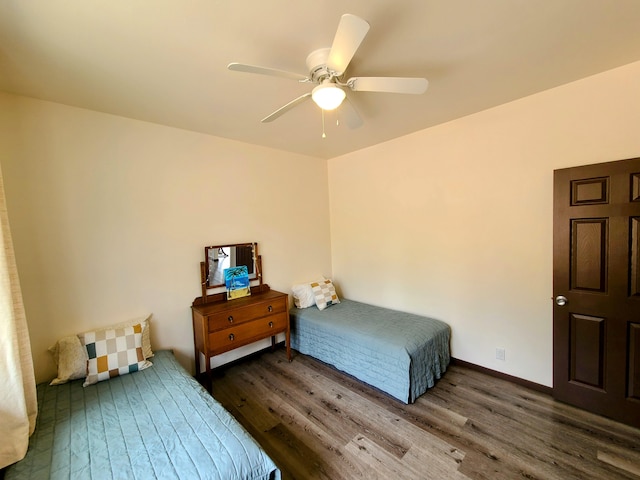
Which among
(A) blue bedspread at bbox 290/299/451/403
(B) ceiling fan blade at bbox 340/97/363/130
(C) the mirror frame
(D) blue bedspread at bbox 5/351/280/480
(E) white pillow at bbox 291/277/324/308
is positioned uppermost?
(B) ceiling fan blade at bbox 340/97/363/130

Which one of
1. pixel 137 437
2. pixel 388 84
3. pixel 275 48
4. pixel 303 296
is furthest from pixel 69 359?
pixel 388 84

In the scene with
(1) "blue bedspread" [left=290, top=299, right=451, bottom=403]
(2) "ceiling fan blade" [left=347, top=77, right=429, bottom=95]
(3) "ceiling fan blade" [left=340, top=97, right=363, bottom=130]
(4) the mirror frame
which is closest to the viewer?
(2) "ceiling fan blade" [left=347, top=77, right=429, bottom=95]

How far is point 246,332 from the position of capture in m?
2.69

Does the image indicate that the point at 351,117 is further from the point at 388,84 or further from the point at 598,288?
the point at 598,288

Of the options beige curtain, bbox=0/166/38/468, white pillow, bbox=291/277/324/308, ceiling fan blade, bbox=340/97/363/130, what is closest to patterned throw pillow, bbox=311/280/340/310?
white pillow, bbox=291/277/324/308

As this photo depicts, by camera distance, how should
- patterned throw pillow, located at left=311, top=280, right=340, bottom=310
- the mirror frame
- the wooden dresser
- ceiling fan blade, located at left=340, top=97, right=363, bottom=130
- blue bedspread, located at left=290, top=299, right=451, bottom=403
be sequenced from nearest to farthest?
1. ceiling fan blade, located at left=340, top=97, right=363, bottom=130
2. blue bedspread, located at left=290, top=299, right=451, bottom=403
3. the wooden dresser
4. the mirror frame
5. patterned throw pillow, located at left=311, top=280, right=340, bottom=310

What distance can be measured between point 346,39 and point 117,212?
7.41ft

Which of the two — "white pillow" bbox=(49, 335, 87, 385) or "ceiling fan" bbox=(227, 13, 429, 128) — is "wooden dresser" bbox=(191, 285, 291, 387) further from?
"ceiling fan" bbox=(227, 13, 429, 128)

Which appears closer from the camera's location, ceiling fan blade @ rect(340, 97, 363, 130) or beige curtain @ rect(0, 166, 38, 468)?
beige curtain @ rect(0, 166, 38, 468)

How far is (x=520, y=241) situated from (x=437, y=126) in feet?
4.53

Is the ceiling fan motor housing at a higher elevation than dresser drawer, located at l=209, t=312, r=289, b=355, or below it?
higher

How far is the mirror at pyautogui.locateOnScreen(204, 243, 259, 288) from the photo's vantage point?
2.81 metres

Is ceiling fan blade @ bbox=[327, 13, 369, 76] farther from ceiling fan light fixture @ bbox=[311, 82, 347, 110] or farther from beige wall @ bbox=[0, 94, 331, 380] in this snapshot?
beige wall @ bbox=[0, 94, 331, 380]

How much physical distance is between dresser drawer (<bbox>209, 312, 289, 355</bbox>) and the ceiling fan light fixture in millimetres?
2130
